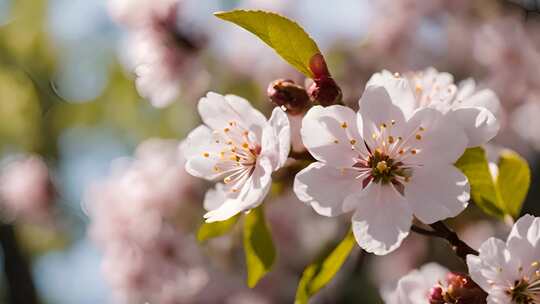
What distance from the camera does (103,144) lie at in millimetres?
3955

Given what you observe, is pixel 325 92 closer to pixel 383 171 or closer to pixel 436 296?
pixel 383 171

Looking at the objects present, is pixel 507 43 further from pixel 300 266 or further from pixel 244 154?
pixel 244 154

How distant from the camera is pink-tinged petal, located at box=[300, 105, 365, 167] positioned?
3.44ft

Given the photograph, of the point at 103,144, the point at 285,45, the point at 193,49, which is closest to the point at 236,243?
the point at 193,49

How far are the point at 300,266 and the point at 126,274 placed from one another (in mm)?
703

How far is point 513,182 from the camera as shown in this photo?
52.7 inches

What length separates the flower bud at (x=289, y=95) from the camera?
113 centimetres

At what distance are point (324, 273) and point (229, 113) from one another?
11.6 inches

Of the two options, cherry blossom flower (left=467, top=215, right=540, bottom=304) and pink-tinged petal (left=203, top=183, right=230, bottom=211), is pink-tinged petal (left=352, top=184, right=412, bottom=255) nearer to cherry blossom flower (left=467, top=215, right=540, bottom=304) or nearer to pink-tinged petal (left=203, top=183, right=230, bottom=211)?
cherry blossom flower (left=467, top=215, right=540, bottom=304)

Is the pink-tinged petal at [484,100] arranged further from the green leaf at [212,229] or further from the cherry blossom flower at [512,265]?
the green leaf at [212,229]

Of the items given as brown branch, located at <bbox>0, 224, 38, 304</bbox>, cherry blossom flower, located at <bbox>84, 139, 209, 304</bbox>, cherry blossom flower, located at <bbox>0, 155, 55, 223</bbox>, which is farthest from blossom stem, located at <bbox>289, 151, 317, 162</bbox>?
cherry blossom flower, located at <bbox>0, 155, 55, 223</bbox>

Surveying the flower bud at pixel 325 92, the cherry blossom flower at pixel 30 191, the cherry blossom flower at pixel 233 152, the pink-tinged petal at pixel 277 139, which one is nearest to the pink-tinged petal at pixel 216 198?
the cherry blossom flower at pixel 233 152

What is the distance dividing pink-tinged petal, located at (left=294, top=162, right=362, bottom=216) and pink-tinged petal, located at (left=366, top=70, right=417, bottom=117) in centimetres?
12

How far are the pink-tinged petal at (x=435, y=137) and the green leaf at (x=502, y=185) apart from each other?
19 centimetres
